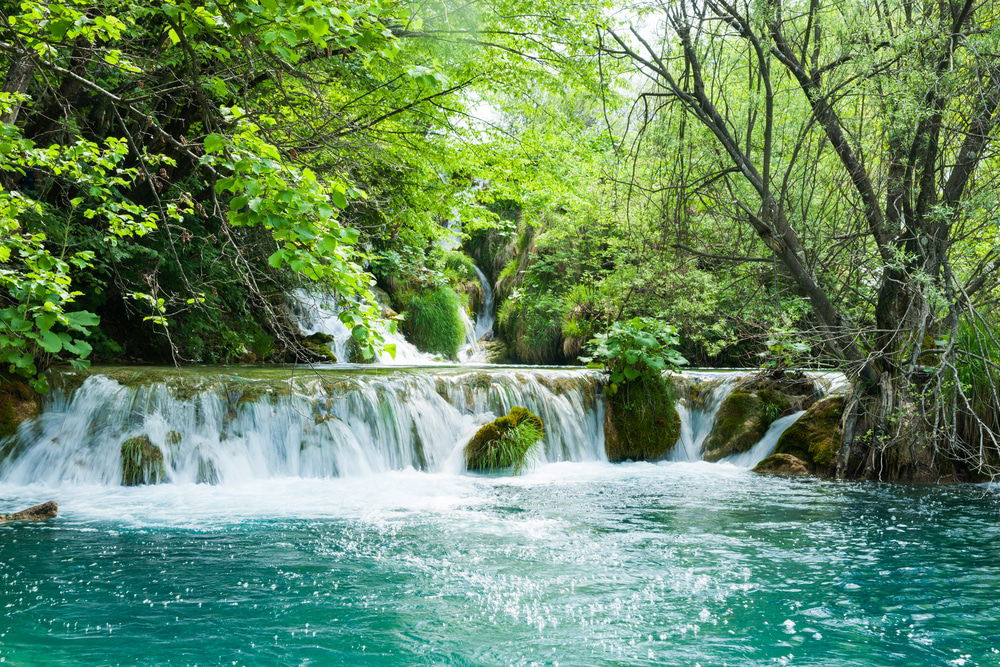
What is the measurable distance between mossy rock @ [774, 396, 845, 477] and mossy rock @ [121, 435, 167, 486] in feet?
26.2

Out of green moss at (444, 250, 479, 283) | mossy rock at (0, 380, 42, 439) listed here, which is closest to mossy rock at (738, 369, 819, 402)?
mossy rock at (0, 380, 42, 439)

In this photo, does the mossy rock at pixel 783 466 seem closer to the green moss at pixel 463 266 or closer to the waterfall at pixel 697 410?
the waterfall at pixel 697 410

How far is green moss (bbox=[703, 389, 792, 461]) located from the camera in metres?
10.8

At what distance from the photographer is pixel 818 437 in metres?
9.56

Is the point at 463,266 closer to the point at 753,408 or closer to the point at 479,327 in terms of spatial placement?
the point at 479,327

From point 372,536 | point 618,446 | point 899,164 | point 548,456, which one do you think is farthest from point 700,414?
point 372,536

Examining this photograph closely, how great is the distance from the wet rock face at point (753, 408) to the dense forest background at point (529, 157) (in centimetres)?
57

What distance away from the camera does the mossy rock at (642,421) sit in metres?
11.2

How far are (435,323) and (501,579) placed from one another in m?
13.7

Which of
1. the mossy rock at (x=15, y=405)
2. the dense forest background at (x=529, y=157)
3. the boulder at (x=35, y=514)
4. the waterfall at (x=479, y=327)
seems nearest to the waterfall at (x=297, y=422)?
the mossy rock at (x=15, y=405)

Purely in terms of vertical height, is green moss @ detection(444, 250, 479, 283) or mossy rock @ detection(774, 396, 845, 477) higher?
green moss @ detection(444, 250, 479, 283)

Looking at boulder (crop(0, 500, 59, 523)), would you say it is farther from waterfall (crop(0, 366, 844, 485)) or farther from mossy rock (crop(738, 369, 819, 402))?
mossy rock (crop(738, 369, 819, 402))

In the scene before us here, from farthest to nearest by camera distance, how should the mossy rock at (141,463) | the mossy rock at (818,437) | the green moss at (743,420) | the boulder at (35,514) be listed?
1. the green moss at (743,420)
2. the mossy rock at (818,437)
3. the mossy rock at (141,463)
4. the boulder at (35,514)

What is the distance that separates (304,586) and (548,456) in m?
6.43
